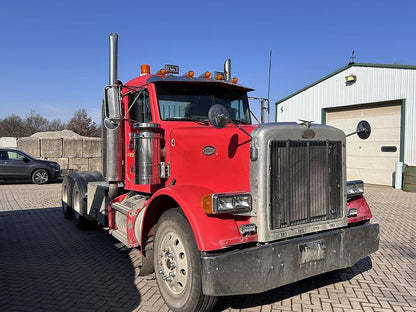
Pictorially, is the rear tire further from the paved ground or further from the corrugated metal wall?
the corrugated metal wall

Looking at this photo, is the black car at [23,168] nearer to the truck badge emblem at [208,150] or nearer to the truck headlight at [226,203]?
the truck badge emblem at [208,150]

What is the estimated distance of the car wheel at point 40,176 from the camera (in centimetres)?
1562

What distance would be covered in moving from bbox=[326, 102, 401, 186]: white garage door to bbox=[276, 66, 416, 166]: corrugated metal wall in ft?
1.48

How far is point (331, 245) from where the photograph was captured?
3.39m

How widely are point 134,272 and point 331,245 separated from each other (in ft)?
8.52

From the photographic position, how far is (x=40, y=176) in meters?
15.7

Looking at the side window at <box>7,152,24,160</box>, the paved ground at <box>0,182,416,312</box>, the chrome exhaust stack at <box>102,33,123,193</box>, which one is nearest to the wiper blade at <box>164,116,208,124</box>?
the chrome exhaust stack at <box>102,33,123,193</box>

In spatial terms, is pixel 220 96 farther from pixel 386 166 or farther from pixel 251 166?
pixel 386 166

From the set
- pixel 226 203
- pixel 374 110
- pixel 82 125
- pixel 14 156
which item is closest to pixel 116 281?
pixel 226 203

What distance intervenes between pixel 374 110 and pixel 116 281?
13.4 metres

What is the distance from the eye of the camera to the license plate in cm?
316

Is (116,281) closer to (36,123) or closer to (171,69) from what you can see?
(171,69)

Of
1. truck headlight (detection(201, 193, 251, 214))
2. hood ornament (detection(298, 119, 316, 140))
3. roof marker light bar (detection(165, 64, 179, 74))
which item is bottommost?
truck headlight (detection(201, 193, 251, 214))

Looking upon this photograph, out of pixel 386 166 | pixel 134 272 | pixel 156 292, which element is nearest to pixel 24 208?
pixel 134 272
